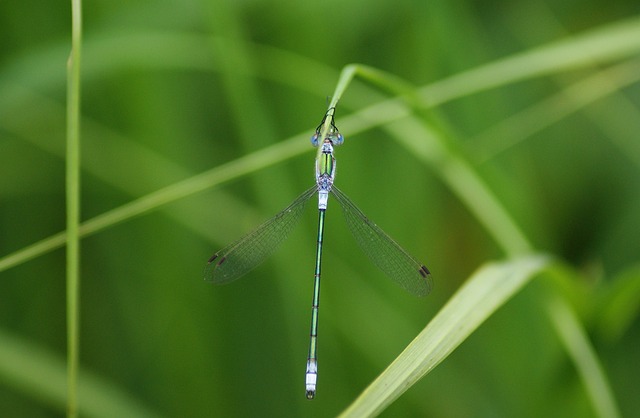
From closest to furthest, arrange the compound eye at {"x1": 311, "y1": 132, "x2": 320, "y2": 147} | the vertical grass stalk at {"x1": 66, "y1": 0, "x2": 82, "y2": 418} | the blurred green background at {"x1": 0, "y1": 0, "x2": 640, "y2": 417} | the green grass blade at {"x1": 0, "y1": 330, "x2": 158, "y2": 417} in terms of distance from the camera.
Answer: the vertical grass stalk at {"x1": 66, "y1": 0, "x2": 82, "y2": 418} → the compound eye at {"x1": 311, "y1": 132, "x2": 320, "y2": 147} → the green grass blade at {"x1": 0, "y1": 330, "x2": 158, "y2": 417} → the blurred green background at {"x1": 0, "y1": 0, "x2": 640, "y2": 417}

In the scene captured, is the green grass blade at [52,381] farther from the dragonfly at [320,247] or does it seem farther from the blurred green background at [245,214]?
the dragonfly at [320,247]

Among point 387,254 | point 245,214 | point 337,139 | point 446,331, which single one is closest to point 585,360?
point 387,254

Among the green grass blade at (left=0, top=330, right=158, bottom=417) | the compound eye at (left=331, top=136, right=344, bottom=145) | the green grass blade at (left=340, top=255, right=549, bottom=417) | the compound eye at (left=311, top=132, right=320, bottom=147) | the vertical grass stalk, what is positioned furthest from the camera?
the green grass blade at (left=0, top=330, right=158, bottom=417)

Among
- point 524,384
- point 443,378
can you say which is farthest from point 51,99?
point 524,384

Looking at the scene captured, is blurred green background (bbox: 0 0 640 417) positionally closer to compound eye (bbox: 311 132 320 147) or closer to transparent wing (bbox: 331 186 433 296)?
transparent wing (bbox: 331 186 433 296)

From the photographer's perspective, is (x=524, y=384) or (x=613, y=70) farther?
(x=613, y=70)

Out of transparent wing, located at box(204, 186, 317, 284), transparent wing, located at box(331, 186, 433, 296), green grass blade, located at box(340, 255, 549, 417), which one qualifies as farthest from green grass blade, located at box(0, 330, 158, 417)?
green grass blade, located at box(340, 255, 549, 417)

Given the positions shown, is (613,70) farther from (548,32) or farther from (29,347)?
(29,347)

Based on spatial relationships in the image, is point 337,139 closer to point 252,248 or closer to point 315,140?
point 315,140

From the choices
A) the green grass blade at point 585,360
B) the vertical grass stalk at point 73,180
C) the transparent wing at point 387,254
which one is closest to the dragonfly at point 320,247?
the transparent wing at point 387,254
